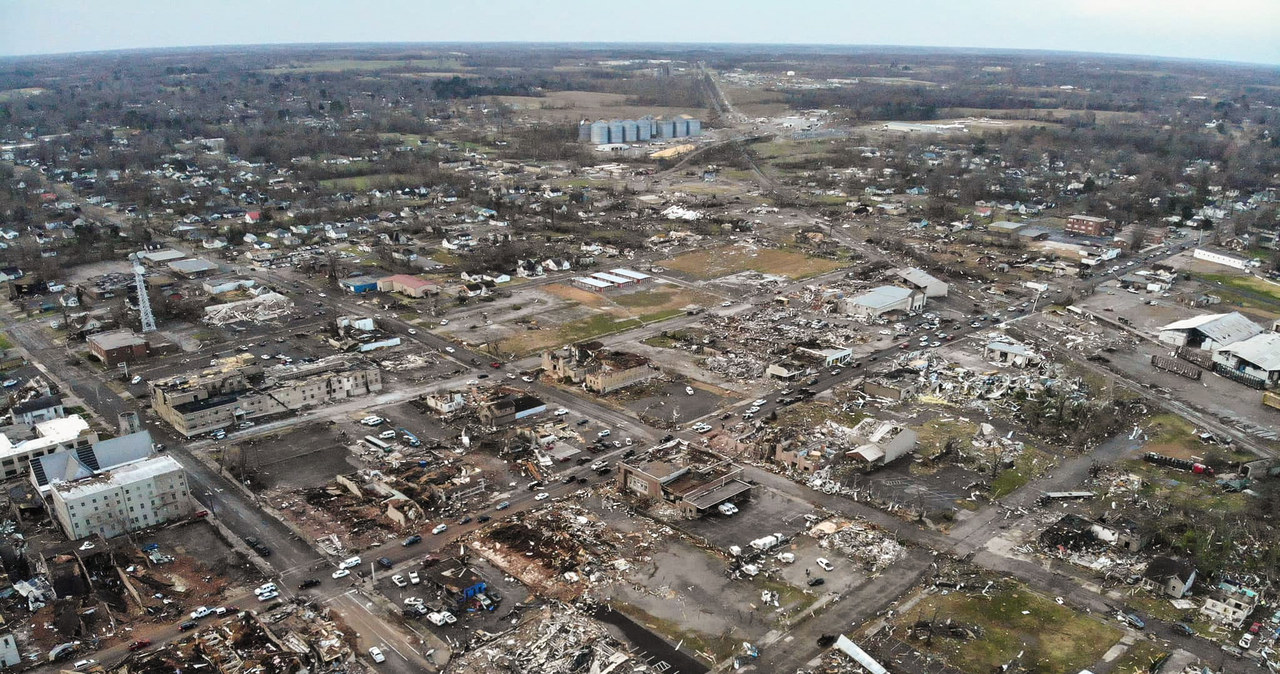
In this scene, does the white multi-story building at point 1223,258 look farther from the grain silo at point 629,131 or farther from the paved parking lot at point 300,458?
the grain silo at point 629,131

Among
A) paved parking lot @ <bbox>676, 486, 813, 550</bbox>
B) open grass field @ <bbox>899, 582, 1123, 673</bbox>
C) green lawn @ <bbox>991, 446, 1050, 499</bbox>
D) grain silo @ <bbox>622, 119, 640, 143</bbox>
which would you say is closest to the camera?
open grass field @ <bbox>899, 582, 1123, 673</bbox>

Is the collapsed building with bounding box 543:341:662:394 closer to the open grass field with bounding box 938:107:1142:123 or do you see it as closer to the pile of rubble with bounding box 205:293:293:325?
the pile of rubble with bounding box 205:293:293:325

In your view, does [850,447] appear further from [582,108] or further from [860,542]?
[582,108]

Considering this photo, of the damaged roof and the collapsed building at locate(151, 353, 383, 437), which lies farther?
the damaged roof

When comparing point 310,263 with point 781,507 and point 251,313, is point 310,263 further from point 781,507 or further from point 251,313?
point 781,507

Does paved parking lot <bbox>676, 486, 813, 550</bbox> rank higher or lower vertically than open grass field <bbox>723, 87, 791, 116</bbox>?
lower

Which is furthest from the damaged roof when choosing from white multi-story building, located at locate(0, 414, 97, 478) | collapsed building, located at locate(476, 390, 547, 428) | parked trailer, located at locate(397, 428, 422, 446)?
white multi-story building, located at locate(0, 414, 97, 478)

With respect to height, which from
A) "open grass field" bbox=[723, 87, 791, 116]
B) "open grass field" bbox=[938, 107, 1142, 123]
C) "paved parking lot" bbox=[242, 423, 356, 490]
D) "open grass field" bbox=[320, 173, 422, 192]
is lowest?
"paved parking lot" bbox=[242, 423, 356, 490]

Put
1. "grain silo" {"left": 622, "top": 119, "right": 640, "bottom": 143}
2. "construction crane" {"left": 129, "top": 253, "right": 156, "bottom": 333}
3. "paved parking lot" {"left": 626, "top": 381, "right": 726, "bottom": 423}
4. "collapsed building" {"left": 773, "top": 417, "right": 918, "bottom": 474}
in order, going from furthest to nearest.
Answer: "grain silo" {"left": 622, "top": 119, "right": 640, "bottom": 143} → "construction crane" {"left": 129, "top": 253, "right": 156, "bottom": 333} → "paved parking lot" {"left": 626, "top": 381, "right": 726, "bottom": 423} → "collapsed building" {"left": 773, "top": 417, "right": 918, "bottom": 474}
